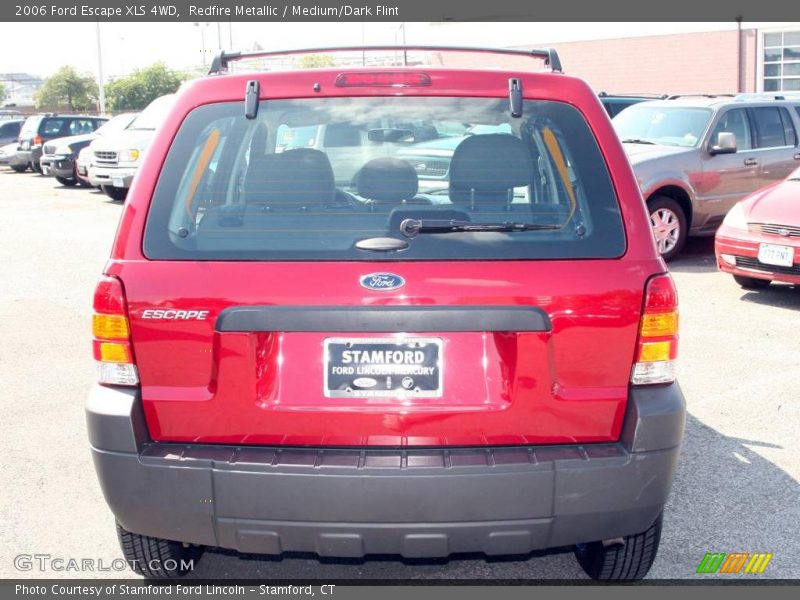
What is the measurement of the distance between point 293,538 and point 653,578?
1.54 m

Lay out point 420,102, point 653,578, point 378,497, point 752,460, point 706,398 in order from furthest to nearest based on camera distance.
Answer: point 706,398 → point 752,460 → point 653,578 → point 420,102 → point 378,497

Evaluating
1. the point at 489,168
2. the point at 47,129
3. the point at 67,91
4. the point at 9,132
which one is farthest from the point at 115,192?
the point at 67,91

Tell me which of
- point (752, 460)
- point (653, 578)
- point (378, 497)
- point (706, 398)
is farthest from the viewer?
point (706, 398)

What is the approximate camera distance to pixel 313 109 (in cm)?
332

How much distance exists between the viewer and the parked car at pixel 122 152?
1836 cm

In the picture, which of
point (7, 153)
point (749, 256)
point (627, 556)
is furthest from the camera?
point (7, 153)

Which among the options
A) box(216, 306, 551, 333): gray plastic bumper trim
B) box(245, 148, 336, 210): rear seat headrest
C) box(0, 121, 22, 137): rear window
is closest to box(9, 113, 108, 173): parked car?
box(0, 121, 22, 137): rear window

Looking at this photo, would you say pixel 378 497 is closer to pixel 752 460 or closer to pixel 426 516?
pixel 426 516

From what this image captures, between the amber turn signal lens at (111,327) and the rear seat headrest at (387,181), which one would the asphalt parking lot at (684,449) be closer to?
the amber turn signal lens at (111,327)

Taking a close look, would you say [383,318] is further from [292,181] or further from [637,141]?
[637,141]

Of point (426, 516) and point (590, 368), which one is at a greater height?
point (590, 368)

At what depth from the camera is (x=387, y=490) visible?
10.0 ft

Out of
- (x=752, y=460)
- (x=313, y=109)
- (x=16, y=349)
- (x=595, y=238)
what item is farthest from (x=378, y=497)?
(x=16, y=349)

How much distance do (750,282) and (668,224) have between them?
1851mm
